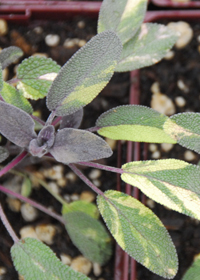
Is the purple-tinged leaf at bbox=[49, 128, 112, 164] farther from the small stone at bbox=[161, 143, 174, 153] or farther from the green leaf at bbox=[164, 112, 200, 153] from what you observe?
the small stone at bbox=[161, 143, 174, 153]

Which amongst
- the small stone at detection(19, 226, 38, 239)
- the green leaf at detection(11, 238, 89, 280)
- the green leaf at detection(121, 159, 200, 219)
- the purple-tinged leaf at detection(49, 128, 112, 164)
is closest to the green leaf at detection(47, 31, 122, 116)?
the purple-tinged leaf at detection(49, 128, 112, 164)

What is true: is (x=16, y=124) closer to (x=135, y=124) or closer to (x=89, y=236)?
(x=135, y=124)

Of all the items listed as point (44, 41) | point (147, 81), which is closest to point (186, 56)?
point (147, 81)

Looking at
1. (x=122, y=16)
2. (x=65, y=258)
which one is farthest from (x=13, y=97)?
(x=65, y=258)

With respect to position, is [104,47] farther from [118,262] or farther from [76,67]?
[118,262]

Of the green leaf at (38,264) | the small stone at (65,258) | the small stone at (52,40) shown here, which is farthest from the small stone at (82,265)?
the small stone at (52,40)
